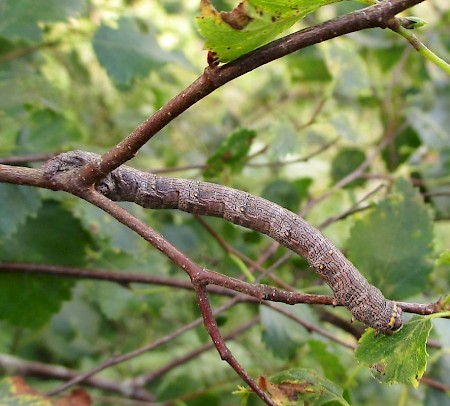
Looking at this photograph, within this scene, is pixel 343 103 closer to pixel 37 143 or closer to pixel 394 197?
pixel 394 197

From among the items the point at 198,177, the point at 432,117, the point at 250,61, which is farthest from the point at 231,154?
the point at 432,117

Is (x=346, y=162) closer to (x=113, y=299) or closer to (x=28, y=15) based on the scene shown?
(x=113, y=299)

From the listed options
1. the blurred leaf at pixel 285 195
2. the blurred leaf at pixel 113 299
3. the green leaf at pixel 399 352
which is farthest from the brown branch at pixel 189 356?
the green leaf at pixel 399 352

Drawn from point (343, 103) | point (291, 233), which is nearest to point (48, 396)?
point (291, 233)

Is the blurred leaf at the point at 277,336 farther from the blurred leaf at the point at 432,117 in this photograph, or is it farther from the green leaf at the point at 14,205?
the blurred leaf at the point at 432,117

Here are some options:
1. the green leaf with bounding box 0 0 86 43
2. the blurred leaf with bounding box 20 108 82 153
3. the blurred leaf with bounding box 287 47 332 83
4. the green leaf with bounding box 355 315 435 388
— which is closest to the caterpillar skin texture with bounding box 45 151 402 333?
the green leaf with bounding box 355 315 435 388

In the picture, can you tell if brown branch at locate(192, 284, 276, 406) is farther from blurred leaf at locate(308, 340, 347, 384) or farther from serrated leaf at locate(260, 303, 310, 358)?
serrated leaf at locate(260, 303, 310, 358)
